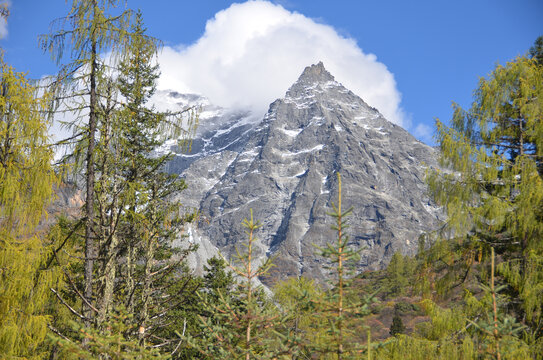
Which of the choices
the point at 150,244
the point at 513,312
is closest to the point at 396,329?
the point at 513,312

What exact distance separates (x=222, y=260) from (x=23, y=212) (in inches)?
132

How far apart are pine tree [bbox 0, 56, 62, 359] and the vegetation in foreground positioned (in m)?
0.02

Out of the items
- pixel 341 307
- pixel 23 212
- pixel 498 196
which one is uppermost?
pixel 498 196

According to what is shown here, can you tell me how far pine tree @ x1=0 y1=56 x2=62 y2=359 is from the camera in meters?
6.01

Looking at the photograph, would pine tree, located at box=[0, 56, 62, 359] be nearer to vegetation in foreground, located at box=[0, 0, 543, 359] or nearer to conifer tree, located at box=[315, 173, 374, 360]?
vegetation in foreground, located at box=[0, 0, 543, 359]

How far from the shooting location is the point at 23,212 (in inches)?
248

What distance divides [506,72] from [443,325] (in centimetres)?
569

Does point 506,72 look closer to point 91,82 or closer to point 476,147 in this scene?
point 476,147

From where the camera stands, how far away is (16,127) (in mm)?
6363

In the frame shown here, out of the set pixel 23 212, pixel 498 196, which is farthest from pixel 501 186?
pixel 23 212

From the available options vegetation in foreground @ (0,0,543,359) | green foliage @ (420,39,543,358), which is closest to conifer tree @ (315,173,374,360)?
vegetation in foreground @ (0,0,543,359)

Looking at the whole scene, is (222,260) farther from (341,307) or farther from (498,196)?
(498,196)

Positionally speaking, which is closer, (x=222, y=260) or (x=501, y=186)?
(x=222, y=260)

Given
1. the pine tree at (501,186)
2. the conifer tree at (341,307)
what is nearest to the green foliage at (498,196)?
the pine tree at (501,186)
